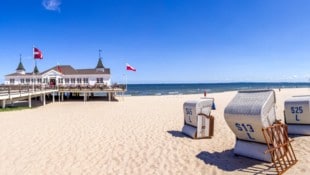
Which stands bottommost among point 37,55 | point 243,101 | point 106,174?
point 106,174

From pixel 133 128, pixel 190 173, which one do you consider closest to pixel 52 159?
pixel 190 173

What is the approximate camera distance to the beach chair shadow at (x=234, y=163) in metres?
6.91

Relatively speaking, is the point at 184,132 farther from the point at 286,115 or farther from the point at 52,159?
the point at 52,159

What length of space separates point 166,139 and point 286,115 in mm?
5679

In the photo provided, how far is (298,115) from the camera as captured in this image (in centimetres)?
1059

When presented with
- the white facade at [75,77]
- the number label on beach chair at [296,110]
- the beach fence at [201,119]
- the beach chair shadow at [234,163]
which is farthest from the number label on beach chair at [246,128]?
the white facade at [75,77]

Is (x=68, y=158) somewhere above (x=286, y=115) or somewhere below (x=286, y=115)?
below

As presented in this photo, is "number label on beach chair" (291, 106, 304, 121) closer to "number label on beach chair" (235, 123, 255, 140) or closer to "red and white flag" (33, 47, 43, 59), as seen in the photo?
"number label on beach chair" (235, 123, 255, 140)

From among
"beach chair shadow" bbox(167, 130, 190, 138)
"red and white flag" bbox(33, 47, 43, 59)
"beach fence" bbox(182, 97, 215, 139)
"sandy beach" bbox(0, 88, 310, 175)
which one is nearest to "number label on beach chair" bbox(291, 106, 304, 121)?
"sandy beach" bbox(0, 88, 310, 175)

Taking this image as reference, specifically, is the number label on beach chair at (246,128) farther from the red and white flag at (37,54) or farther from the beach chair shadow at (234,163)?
the red and white flag at (37,54)

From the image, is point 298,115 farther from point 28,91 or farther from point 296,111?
point 28,91

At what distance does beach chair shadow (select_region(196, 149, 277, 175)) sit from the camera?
691cm

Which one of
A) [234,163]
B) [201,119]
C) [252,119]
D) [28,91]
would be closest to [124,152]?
[201,119]

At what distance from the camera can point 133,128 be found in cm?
1364
